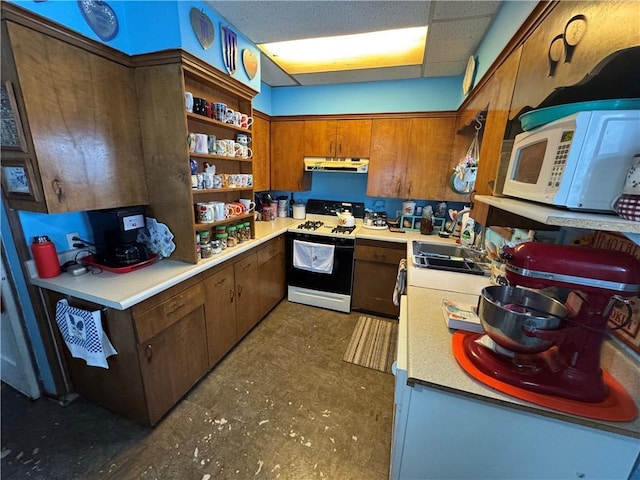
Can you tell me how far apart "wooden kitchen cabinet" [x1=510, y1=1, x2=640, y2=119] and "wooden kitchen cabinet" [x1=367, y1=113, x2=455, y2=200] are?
1567mm

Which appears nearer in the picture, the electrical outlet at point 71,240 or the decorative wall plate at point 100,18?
the decorative wall plate at point 100,18

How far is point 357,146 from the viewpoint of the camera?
2936 mm

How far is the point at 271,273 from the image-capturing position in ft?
8.99

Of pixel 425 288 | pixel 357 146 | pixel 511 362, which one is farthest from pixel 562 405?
pixel 357 146

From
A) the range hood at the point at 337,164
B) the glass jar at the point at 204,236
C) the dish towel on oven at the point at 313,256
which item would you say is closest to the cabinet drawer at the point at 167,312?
the glass jar at the point at 204,236

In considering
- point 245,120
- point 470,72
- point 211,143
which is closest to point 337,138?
point 245,120

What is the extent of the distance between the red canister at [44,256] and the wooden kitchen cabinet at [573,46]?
2426 mm

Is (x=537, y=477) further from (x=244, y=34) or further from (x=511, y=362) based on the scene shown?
(x=244, y=34)

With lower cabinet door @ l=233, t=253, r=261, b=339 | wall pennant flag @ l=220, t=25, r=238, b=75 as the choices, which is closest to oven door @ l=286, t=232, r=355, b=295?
lower cabinet door @ l=233, t=253, r=261, b=339

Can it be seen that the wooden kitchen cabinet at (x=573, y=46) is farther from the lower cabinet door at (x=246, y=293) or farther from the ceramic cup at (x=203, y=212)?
the lower cabinet door at (x=246, y=293)

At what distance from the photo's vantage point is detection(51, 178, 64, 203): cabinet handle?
50.8 inches

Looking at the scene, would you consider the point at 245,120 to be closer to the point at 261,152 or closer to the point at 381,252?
the point at 261,152

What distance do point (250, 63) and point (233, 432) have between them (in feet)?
8.52

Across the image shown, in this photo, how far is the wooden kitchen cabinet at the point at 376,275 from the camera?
2.67 metres
